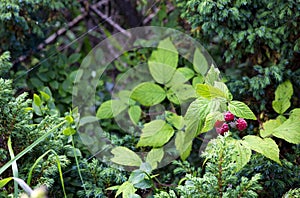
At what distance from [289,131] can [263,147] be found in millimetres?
144

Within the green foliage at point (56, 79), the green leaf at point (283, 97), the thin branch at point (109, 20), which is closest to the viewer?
the green leaf at point (283, 97)

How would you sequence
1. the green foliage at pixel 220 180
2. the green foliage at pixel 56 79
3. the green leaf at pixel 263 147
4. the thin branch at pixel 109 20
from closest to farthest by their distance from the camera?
the green foliage at pixel 220 180 → the green leaf at pixel 263 147 → the green foliage at pixel 56 79 → the thin branch at pixel 109 20

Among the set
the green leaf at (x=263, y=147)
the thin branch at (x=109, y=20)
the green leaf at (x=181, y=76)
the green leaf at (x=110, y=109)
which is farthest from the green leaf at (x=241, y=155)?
the thin branch at (x=109, y=20)

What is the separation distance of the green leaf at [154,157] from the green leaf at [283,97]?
42 centimetres

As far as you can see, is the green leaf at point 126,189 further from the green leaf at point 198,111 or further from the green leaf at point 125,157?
the green leaf at point 198,111

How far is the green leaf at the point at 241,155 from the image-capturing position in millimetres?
1195

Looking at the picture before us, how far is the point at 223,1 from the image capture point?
1.52 meters

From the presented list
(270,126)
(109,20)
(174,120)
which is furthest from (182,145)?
(109,20)

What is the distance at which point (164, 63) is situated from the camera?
172 centimetres

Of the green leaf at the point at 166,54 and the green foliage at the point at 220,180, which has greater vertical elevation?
the green leaf at the point at 166,54

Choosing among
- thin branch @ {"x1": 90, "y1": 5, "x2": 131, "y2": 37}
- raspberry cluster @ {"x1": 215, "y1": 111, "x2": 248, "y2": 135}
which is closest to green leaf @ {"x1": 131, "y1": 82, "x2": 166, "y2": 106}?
raspberry cluster @ {"x1": 215, "y1": 111, "x2": 248, "y2": 135}

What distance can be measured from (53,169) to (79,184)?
0.64ft

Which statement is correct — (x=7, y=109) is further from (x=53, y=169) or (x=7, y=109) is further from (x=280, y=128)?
(x=280, y=128)

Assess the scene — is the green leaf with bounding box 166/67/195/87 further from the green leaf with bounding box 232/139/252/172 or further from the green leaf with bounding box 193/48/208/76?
the green leaf with bounding box 232/139/252/172
